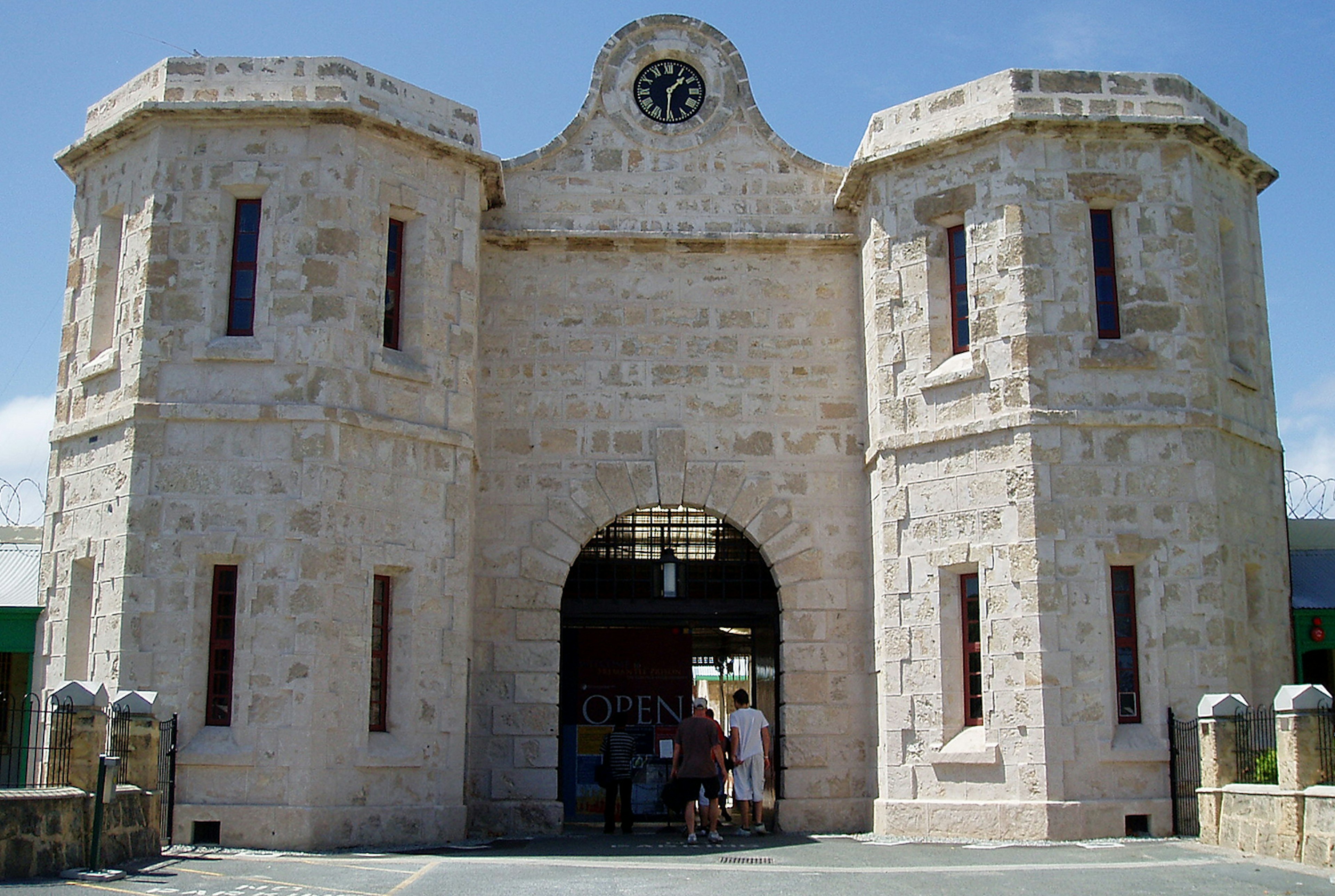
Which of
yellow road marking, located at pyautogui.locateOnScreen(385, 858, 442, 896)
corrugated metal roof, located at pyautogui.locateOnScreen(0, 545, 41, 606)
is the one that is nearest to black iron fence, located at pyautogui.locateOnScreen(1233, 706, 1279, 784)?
yellow road marking, located at pyautogui.locateOnScreen(385, 858, 442, 896)

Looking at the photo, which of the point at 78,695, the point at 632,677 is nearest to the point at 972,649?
the point at 632,677

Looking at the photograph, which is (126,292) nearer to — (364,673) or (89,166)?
(89,166)

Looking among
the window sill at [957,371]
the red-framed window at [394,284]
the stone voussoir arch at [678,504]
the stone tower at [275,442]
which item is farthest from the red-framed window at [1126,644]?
the red-framed window at [394,284]

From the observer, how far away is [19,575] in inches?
653

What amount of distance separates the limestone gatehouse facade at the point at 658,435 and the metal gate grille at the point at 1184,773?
0.18m

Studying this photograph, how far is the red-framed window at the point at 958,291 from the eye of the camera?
15086 millimetres

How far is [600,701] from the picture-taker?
17438 mm

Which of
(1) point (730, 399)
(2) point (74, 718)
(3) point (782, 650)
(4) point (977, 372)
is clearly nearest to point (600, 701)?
(3) point (782, 650)

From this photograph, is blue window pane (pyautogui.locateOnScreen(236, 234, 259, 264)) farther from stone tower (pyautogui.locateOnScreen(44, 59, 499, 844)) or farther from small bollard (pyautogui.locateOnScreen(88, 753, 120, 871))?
small bollard (pyautogui.locateOnScreen(88, 753, 120, 871))

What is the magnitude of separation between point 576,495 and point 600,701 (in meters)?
3.01

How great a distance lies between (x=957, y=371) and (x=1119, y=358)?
5.36ft

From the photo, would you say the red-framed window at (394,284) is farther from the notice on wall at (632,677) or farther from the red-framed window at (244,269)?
the notice on wall at (632,677)

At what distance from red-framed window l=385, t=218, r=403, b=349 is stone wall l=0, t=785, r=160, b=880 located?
18.1ft

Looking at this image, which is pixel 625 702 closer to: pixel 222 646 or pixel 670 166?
pixel 222 646
